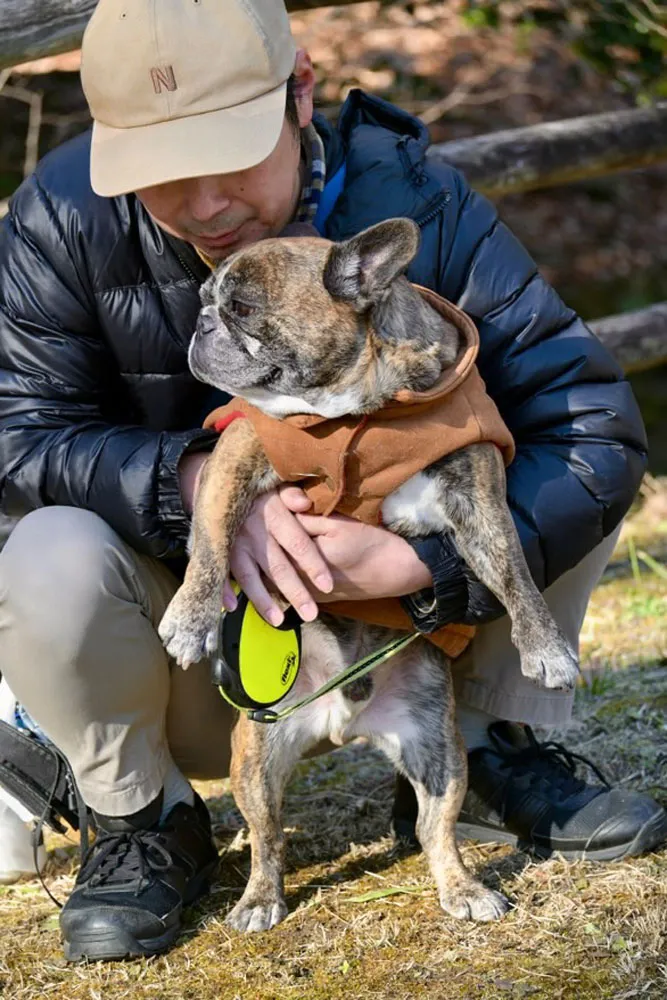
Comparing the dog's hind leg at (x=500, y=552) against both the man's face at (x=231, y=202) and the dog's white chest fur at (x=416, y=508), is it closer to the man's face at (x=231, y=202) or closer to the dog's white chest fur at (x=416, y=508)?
the dog's white chest fur at (x=416, y=508)

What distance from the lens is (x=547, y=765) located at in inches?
130

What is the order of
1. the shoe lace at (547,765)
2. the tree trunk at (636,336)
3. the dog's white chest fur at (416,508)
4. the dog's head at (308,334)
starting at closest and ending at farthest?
the dog's head at (308,334), the dog's white chest fur at (416,508), the shoe lace at (547,765), the tree trunk at (636,336)

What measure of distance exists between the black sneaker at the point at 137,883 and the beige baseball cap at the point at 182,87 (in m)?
1.42

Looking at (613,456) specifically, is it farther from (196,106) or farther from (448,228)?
(196,106)

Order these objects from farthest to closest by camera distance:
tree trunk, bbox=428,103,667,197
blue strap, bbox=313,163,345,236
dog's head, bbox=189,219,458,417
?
tree trunk, bbox=428,103,667,197 → blue strap, bbox=313,163,345,236 → dog's head, bbox=189,219,458,417

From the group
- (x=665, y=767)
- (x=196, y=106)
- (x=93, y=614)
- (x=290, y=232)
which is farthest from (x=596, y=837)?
(x=196, y=106)

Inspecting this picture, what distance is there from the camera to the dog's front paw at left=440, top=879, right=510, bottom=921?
2.86m

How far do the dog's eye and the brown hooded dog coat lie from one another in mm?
198

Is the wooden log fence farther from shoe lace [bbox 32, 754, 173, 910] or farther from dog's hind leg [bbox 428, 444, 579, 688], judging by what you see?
shoe lace [bbox 32, 754, 173, 910]

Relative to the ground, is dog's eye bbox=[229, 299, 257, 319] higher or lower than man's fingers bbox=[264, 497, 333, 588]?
higher

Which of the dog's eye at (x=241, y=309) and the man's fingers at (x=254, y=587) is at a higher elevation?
the dog's eye at (x=241, y=309)

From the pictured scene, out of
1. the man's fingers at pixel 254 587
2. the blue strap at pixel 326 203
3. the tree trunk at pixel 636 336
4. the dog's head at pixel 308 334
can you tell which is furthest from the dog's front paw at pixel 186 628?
the tree trunk at pixel 636 336

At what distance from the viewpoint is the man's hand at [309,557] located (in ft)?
9.20

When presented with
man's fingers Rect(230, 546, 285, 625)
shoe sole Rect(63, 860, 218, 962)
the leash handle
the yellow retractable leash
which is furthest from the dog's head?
shoe sole Rect(63, 860, 218, 962)
